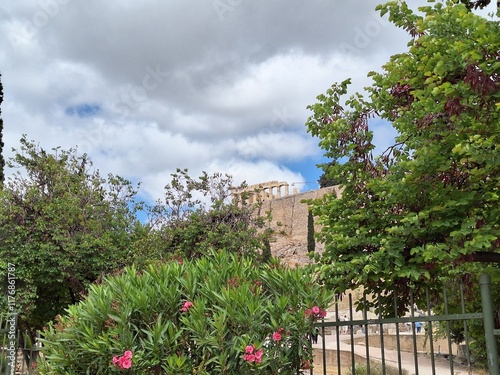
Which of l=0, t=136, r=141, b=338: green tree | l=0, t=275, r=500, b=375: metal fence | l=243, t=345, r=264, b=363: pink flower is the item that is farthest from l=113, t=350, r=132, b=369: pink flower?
l=0, t=136, r=141, b=338: green tree

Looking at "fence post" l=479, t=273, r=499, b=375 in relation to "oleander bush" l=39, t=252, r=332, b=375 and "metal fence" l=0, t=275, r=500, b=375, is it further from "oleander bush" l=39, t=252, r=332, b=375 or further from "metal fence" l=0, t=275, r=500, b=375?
"oleander bush" l=39, t=252, r=332, b=375

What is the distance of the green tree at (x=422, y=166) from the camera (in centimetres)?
440

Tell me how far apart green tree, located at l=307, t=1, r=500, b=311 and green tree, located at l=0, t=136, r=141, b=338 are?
631 centimetres

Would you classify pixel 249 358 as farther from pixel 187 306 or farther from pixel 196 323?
pixel 187 306

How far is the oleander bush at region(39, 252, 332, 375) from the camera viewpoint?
14.4 feet

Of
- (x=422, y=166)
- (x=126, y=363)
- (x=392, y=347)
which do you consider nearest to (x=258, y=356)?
(x=126, y=363)

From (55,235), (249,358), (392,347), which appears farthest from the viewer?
(392,347)

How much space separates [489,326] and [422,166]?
1559mm

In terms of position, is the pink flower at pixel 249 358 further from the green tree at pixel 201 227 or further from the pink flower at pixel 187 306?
the green tree at pixel 201 227

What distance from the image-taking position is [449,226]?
5.14 metres

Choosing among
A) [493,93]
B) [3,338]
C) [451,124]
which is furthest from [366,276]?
[3,338]

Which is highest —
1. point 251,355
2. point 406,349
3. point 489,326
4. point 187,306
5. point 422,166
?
point 422,166

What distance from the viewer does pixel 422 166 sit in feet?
16.2

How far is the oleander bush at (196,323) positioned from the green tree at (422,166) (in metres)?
0.86
